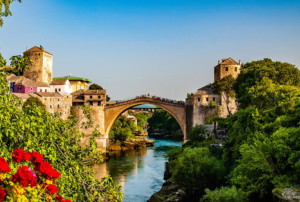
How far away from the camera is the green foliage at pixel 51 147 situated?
17.7 feet

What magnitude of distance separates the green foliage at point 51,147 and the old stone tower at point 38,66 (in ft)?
159

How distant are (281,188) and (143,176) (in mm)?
18396

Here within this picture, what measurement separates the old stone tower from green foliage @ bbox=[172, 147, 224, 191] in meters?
38.2

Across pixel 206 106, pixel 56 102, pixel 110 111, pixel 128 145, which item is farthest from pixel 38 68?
pixel 206 106

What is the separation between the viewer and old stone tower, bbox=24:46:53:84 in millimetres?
52625

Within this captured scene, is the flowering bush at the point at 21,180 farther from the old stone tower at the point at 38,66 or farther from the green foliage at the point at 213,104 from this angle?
the old stone tower at the point at 38,66

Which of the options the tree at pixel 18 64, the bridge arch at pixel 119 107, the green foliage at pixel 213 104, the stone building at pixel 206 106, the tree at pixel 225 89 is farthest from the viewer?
the bridge arch at pixel 119 107

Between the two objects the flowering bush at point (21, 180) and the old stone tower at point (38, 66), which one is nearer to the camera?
the flowering bush at point (21, 180)

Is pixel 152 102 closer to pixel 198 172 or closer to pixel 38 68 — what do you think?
pixel 38 68

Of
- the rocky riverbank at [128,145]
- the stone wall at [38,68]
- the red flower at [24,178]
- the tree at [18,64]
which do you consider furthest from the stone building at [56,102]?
the red flower at [24,178]

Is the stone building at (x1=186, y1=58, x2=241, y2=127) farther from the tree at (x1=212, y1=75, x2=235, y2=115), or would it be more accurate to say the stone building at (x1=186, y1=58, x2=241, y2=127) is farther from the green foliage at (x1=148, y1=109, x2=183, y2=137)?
the green foliage at (x1=148, y1=109, x2=183, y2=137)

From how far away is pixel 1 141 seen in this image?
205 inches

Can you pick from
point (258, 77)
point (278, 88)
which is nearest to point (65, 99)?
point (258, 77)

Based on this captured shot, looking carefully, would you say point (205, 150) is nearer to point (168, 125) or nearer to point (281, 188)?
point (281, 188)
